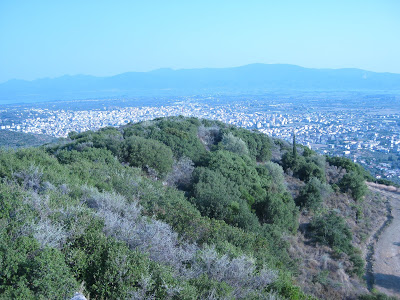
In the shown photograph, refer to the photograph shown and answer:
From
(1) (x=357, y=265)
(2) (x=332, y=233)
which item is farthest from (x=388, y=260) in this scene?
(2) (x=332, y=233)

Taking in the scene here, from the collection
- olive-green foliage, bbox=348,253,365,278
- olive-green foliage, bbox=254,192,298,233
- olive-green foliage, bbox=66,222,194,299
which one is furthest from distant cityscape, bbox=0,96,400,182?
olive-green foliage, bbox=66,222,194,299

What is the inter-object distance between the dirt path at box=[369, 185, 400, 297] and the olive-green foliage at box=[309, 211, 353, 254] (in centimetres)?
113

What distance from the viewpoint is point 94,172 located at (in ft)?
36.0

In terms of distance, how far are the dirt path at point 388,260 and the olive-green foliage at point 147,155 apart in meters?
8.52

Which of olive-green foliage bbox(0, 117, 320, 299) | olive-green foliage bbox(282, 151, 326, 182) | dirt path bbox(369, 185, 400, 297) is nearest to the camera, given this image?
olive-green foliage bbox(0, 117, 320, 299)

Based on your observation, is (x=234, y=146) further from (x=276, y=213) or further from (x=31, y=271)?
(x=31, y=271)

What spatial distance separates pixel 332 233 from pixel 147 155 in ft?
25.5

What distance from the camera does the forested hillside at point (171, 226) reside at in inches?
183

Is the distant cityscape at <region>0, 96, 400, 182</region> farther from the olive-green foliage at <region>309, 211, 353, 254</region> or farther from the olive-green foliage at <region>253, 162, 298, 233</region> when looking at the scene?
the olive-green foliage at <region>253, 162, 298, 233</region>

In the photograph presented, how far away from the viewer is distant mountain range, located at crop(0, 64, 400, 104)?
148 metres

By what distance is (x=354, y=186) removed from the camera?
19047mm

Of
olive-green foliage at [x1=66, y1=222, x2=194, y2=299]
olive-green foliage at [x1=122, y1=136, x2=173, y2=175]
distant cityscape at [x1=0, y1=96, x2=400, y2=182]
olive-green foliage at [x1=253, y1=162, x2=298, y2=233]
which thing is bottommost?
distant cityscape at [x1=0, y1=96, x2=400, y2=182]

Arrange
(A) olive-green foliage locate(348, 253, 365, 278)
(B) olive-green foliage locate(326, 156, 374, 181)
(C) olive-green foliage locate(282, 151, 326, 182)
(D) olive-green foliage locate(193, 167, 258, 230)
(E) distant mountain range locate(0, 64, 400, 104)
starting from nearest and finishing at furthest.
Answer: (D) olive-green foliage locate(193, 167, 258, 230) < (A) olive-green foliage locate(348, 253, 365, 278) < (C) olive-green foliage locate(282, 151, 326, 182) < (B) olive-green foliage locate(326, 156, 374, 181) < (E) distant mountain range locate(0, 64, 400, 104)

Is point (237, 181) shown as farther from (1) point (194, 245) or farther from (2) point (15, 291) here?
(2) point (15, 291)
